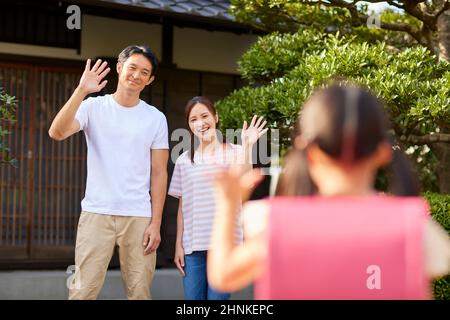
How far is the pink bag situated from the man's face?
2.56 metres

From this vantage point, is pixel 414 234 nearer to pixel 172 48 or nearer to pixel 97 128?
pixel 97 128

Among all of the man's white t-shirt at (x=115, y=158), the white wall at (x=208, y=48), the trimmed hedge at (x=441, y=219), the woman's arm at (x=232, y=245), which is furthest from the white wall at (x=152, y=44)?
the woman's arm at (x=232, y=245)

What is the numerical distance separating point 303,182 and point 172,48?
20.6ft

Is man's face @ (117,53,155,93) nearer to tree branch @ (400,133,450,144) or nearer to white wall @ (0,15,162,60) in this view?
tree branch @ (400,133,450,144)

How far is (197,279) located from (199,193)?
0.52 meters

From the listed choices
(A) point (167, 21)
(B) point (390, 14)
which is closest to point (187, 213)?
(A) point (167, 21)

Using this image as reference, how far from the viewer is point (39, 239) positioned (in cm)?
772

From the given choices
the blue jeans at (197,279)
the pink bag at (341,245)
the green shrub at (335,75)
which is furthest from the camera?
the green shrub at (335,75)

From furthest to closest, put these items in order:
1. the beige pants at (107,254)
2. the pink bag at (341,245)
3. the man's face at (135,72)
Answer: the man's face at (135,72) → the beige pants at (107,254) → the pink bag at (341,245)

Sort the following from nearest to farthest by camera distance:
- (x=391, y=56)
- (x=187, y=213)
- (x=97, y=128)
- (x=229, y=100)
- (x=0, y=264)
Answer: (x=97, y=128), (x=187, y=213), (x=391, y=56), (x=229, y=100), (x=0, y=264)

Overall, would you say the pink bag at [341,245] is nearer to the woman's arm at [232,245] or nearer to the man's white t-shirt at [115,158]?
the woman's arm at [232,245]

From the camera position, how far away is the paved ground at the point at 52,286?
716 centimetres

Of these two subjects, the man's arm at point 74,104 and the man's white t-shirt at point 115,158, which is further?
the man's white t-shirt at point 115,158

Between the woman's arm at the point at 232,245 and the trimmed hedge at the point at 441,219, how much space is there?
3.86 metres
